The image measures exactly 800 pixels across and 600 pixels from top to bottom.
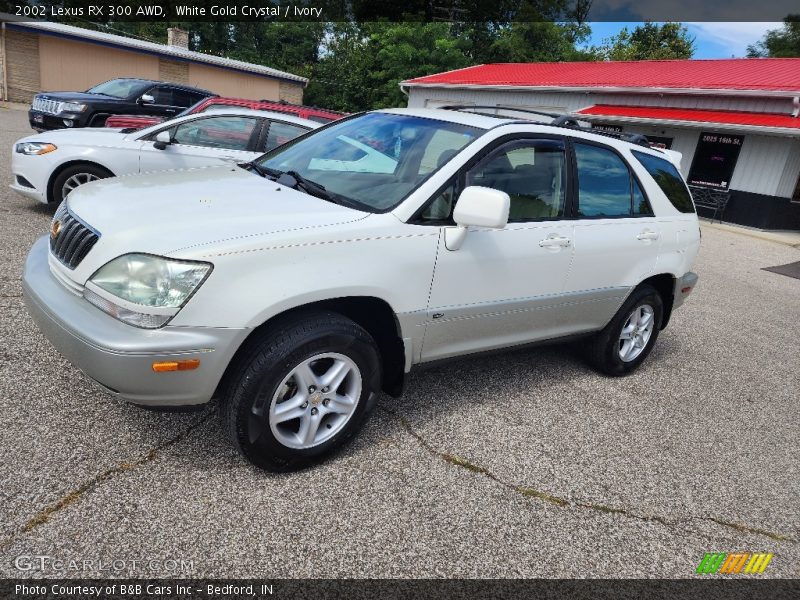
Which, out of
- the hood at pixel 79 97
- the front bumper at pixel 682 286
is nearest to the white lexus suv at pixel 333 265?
the front bumper at pixel 682 286

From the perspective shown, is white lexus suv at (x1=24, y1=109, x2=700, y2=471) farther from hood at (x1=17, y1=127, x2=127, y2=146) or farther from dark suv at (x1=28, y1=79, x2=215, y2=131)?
dark suv at (x1=28, y1=79, x2=215, y2=131)

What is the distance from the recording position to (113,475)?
2.64 metres

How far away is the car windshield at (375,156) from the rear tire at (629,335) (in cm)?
188

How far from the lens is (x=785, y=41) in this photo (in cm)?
5331

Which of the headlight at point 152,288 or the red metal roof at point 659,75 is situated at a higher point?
the red metal roof at point 659,75

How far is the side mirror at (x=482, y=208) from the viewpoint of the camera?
9.22 ft

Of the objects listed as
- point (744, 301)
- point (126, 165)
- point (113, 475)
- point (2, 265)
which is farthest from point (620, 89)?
point (113, 475)

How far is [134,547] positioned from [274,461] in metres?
0.68

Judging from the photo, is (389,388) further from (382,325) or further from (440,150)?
(440,150)

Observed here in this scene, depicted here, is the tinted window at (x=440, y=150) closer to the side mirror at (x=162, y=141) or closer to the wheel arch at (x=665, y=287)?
the wheel arch at (x=665, y=287)

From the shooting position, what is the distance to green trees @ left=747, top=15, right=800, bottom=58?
51.7 metres

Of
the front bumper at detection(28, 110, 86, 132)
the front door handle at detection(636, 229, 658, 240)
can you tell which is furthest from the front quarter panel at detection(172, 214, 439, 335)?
the front bumper at detection(28, 110, 86, 132)

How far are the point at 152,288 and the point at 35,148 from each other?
5.13 metres

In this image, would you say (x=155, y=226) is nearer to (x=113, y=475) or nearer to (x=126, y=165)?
(x=113, y=475)
